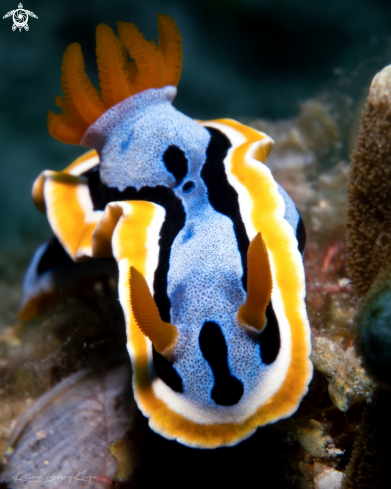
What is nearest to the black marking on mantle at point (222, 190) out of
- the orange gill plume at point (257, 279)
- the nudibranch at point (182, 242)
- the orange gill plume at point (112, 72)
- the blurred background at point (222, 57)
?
the nudibranch at point (182, 242)

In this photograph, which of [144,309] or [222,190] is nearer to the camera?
[144,309]

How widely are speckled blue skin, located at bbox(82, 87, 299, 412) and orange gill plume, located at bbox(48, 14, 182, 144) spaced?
0.27 ft

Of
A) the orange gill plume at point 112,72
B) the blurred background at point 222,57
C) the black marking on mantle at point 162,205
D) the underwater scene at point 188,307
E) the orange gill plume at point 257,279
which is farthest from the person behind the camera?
the blurred background at point 222,57

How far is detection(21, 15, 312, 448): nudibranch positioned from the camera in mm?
1890

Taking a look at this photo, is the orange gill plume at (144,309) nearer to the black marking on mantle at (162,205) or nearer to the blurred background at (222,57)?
the black marking on mantle at (162,205)

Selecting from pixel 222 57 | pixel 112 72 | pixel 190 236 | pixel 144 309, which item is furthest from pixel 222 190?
pixel 222 57

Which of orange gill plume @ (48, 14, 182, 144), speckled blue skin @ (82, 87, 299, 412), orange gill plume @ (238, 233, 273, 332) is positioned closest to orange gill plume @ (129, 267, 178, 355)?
speckled blue skin @ (82, 87, 299, 412)

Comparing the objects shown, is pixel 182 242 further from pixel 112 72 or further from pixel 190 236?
pixel 112 72

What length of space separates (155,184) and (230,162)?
1.83ft

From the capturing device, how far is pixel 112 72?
2.96 metres

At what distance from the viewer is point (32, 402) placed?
3.19 metres

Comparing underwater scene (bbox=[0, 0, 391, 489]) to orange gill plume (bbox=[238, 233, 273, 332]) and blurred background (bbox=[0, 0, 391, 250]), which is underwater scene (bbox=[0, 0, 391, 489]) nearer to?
orange gill plume (bbox=[238, 233, 273, 332])

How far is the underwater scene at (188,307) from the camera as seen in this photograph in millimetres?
1899

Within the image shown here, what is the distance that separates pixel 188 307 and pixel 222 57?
7.28m
